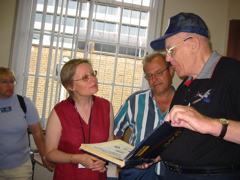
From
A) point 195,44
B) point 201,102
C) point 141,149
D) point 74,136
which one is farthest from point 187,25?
point 74,136

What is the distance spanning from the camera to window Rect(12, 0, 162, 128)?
3.35 metres

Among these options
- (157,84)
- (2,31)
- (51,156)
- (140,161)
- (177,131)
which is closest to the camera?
(177,131)

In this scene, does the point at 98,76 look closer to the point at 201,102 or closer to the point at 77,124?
the point at 77,124

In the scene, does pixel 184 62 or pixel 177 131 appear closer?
pixel 177 131

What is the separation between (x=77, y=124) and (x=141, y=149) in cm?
82

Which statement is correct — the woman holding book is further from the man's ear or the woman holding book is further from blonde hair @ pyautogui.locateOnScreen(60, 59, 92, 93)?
the man's ear

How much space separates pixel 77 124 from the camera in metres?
Answer: 1.76

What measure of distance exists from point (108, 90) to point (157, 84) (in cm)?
171

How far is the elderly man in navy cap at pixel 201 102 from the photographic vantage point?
108 cm

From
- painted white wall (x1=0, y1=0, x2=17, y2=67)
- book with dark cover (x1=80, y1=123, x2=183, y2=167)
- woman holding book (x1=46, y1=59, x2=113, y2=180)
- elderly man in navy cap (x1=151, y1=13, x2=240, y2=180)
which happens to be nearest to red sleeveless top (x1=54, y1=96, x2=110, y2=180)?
woman holding book (x1=46, y1=59, x2=113, y2=180)

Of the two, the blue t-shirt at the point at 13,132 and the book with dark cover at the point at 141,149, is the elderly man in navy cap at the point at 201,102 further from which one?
the blue t-shirt at the point at 13,132

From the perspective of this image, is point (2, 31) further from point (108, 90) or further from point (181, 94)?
point (181, 94)

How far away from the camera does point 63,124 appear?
1.72m

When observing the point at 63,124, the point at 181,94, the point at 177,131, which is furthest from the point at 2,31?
the point at 177,131
